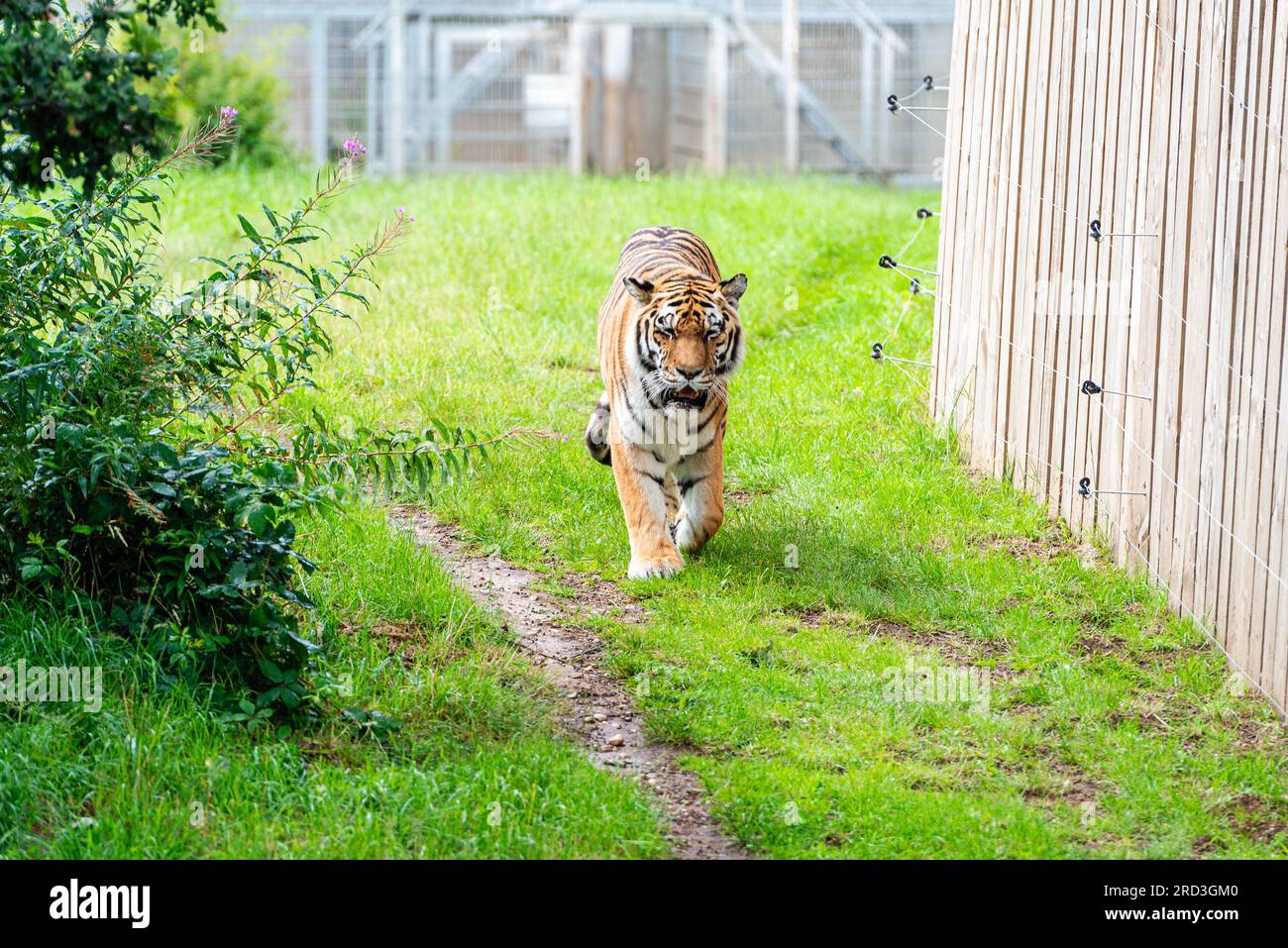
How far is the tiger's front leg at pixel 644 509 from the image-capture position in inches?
249

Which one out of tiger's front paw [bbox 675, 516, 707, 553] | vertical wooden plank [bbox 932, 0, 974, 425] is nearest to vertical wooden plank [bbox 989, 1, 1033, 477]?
vertical wooden plank [bbox 932, 0, 974, 425]

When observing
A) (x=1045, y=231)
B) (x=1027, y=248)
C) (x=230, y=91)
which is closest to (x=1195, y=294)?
(x=1045, y=231)

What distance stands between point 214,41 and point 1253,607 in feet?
51.7

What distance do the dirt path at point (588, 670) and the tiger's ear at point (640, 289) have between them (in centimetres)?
125

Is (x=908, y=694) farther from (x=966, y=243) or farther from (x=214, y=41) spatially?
(x=214, y=41)

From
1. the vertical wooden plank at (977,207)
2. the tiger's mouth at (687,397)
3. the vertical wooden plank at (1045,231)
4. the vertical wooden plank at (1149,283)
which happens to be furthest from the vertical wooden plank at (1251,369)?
the vertical wooden plank at (977,207)

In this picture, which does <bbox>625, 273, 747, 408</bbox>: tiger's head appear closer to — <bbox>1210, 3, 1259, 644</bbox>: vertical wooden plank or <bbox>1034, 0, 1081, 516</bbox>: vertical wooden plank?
<bbox>1034, 0, 1081, 516</bbox>: vertical wooden plank

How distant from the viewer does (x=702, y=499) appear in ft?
21.4

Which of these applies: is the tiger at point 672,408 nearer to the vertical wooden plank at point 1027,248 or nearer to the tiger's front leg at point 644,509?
the tiger's front leg at point 644,509

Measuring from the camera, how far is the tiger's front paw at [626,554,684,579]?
629 centimetres

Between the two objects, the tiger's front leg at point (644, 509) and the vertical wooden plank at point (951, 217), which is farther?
the vertical wooden plank at point (951, 217)
